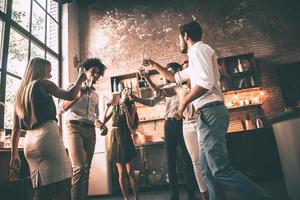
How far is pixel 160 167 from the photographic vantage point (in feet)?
15.6

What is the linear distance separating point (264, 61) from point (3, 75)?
17.3 feet

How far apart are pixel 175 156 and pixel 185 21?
4093mm

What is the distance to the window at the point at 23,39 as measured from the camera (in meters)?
3.74

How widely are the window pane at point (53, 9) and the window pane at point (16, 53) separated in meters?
1.64

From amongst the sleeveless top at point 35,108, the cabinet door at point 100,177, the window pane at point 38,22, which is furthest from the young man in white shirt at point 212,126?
the window pane at point 38,22

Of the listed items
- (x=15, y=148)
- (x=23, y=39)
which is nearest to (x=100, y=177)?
(x=23, y=39)

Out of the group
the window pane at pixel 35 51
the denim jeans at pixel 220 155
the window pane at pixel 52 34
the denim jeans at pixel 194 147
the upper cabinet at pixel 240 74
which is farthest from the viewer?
the window pane at pixel 52 34

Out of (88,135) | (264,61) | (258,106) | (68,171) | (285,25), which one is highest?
(285,25)

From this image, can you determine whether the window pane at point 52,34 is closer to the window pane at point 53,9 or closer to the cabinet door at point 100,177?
the window pane at point 53,9

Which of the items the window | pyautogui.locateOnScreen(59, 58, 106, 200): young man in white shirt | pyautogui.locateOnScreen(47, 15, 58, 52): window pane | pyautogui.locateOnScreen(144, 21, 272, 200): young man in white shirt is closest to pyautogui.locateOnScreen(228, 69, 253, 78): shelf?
pyautogui.locateOnScreen(59, 58, 106, 200): young man in white shirt

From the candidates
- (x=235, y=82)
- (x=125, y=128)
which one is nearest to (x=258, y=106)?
(x=235, y=82)

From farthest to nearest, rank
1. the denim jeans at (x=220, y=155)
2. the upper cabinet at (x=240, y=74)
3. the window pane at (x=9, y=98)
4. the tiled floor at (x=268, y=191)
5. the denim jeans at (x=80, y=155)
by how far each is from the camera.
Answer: the upper cabinet at (x=240, y=74)
the window pane at (x=9, y=98)
the tiled floor at (x=268, y=191)
the denim jeans at (x=80, y=155)
the denim jeans at (x=220, y=155)

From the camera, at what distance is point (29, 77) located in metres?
1.70

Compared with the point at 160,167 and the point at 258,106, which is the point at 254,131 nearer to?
A: the point at 258,106
